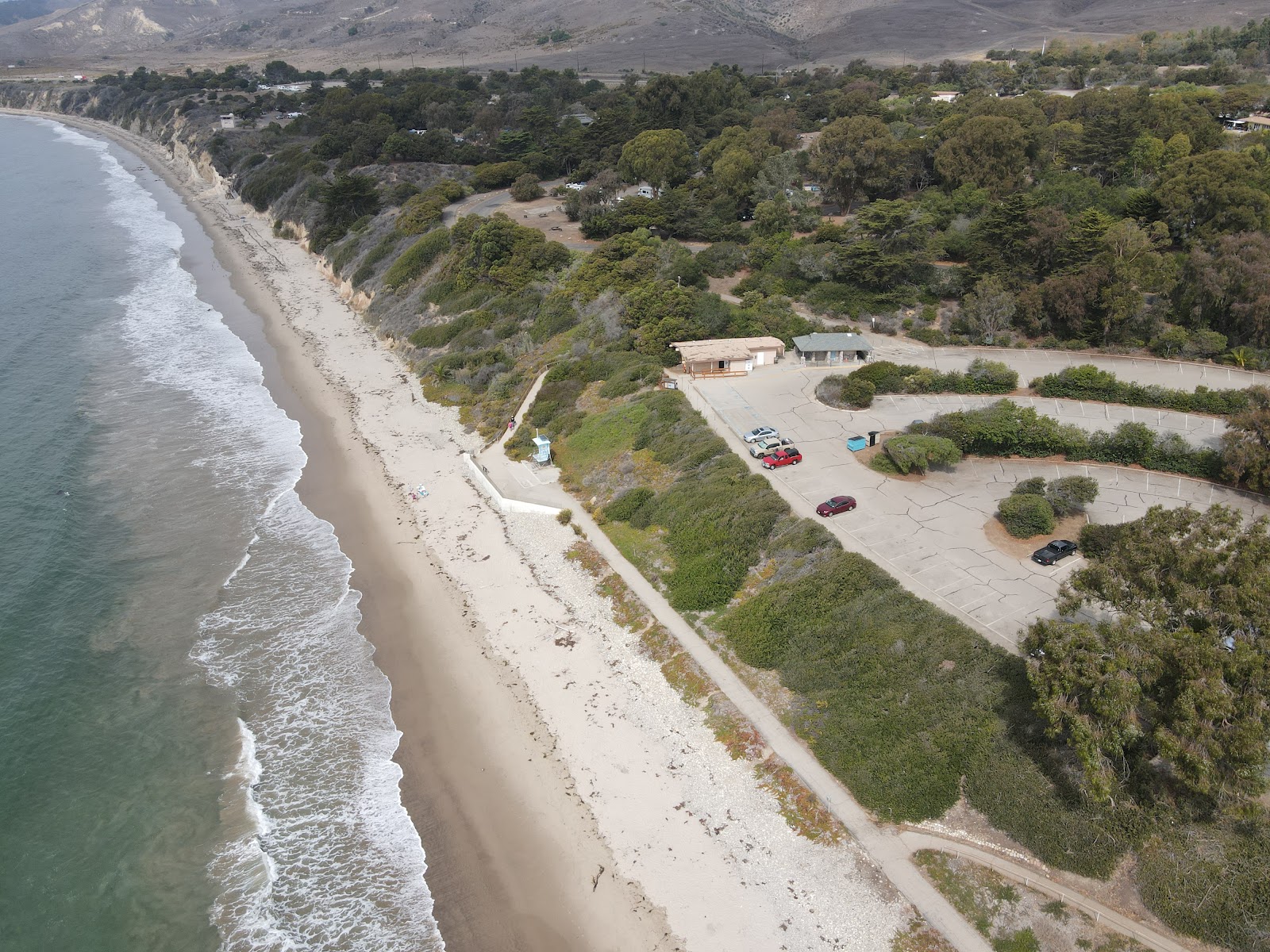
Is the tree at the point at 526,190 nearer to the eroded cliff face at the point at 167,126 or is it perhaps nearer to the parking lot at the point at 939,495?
the eroded cliff face at the point at 167,126

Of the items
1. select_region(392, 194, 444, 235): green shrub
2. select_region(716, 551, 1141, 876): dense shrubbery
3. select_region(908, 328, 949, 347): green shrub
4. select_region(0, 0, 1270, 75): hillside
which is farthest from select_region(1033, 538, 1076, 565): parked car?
select_region(0, 0, 1270, 75): hillside

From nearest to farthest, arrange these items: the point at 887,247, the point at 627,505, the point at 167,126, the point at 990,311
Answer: the point at 627,505, the point at 990,311, the point at 887,247, the point at 167,126

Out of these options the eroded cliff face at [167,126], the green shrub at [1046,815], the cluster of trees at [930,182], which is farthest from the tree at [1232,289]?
the eroded cliff face at [167,126]

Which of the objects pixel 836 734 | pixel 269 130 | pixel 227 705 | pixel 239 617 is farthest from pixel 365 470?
pixel 269 130

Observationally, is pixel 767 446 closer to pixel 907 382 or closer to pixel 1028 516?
pixel 907 382

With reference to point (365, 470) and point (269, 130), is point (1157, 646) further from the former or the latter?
point (269, 130)

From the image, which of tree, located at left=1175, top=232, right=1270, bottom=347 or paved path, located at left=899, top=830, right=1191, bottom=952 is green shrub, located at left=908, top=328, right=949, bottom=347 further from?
paved path, located at left=899, top=830, right=1191, bottom=952

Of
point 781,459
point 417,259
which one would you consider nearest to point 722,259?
point 417,259
